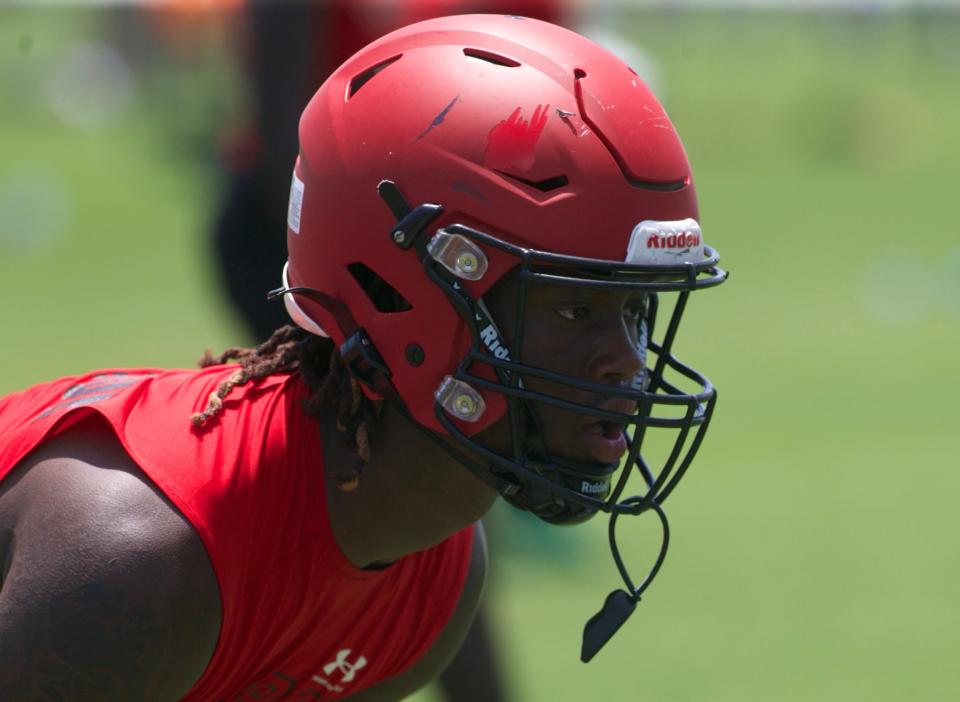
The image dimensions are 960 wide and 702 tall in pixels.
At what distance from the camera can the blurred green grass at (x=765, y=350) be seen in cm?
620

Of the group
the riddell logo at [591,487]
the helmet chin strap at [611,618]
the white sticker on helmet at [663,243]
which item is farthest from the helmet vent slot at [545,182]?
the helmet chin strap at [611,618]

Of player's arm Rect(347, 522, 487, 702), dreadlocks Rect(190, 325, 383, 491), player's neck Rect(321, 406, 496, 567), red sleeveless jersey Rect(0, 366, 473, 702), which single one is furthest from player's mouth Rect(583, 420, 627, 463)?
player's arm Rect(347, 522, 487, 702)

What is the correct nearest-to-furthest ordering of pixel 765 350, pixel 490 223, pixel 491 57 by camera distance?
pixel 490 223
pixel 491 57
pixel 765 350

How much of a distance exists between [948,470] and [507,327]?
649 cm

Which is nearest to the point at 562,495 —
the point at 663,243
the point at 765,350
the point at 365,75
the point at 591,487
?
the point at 591,487

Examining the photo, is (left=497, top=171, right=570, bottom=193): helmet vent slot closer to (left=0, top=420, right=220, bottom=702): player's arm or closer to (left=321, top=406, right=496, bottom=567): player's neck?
(left=321, top=406, right=496, bottom=567): player's neck

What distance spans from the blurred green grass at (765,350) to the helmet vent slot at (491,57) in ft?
6.23

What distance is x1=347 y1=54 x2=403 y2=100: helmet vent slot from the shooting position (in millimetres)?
3119

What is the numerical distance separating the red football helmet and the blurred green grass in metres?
1.49

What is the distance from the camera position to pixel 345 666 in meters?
3.25

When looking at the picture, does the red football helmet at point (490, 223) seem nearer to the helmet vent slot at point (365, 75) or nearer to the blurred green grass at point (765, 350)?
the helmet vent slot at point (365, 75)

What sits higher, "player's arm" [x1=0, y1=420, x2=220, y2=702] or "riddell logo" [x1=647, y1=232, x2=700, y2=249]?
"riddell logo" [x1=647, y1=232, x2=700, y2=249]

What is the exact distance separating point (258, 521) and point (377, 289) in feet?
1.73

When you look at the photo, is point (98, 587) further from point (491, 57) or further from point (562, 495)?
point (491, 57)
